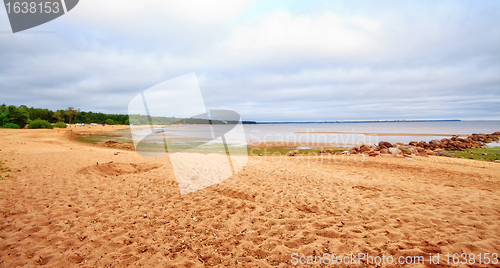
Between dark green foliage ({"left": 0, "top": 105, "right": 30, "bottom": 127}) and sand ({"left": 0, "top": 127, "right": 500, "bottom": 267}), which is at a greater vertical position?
dark green foliage ({"left": 0, "top": 105, "right": 30, "bottom": 127})

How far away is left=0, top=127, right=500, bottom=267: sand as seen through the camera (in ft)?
11.4

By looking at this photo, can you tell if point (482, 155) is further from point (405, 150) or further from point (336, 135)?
point (336, 135)

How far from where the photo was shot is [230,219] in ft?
15.7

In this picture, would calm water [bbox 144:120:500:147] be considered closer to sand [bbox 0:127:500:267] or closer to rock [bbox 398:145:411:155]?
rock [bbox 398:145:411:155]

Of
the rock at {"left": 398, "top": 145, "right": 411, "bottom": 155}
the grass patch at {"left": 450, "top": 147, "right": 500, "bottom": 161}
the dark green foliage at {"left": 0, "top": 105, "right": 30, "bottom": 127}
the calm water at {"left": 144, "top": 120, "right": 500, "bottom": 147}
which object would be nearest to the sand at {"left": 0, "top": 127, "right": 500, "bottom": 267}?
the rock at {"left": 398, "top": 145, "right": 411, "bottom": 155}

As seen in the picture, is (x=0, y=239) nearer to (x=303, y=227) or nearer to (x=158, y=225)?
(x=158, y=225)

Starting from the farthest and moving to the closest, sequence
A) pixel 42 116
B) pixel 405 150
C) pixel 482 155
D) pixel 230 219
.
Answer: pixel 42 116 → pixel 482 155 → pixel 405 150 → pixel 230 219

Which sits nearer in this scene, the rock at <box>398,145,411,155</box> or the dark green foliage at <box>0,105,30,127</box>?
the rock at <box>398,145,411,155</box>

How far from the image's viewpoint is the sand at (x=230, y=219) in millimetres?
3473

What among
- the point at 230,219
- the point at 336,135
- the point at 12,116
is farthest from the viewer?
the point at 12,116

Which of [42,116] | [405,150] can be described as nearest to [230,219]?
[405,150]

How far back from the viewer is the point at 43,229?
4.05m

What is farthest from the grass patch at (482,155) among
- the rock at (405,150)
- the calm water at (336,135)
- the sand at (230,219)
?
the sand at (230,219)

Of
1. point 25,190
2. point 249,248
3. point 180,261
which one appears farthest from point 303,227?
point 25,190
